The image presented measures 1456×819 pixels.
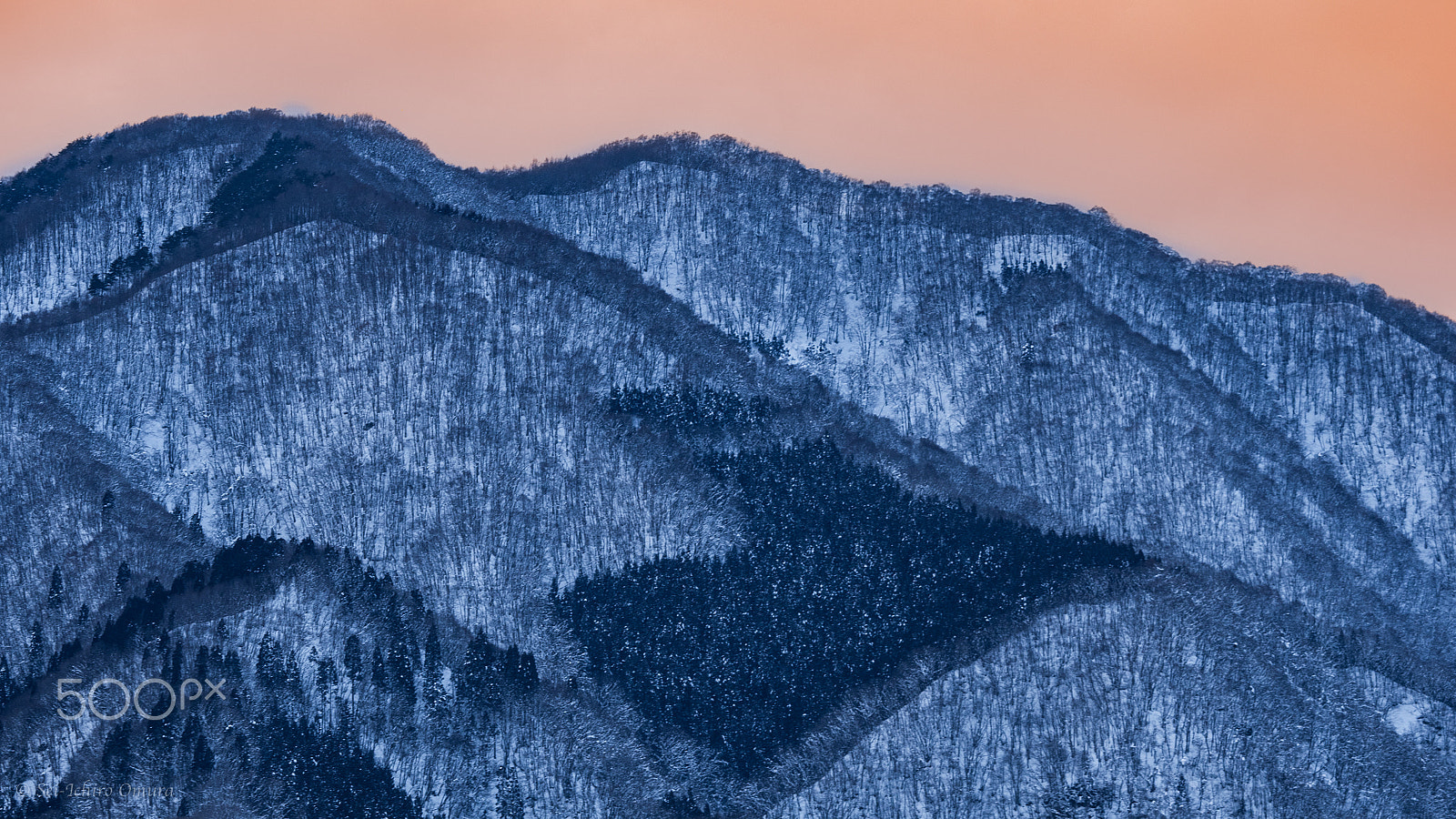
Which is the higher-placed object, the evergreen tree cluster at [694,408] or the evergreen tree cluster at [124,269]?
the evergreen tree cluster at [124,269]

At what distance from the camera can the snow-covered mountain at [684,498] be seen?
101 meters

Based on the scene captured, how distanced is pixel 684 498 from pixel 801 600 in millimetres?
11683

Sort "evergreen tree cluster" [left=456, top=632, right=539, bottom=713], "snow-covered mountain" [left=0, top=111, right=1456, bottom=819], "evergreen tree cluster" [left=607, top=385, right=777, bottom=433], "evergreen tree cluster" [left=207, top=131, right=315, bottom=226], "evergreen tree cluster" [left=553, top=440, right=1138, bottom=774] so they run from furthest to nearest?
"evergreen tree cluster" [left=207, top=131, right=315, bottom=226] < "evergreen tree cluster" [left=607, top=385, right=777, bottom=433] < "evergreen tree cluster" [left=553, top=440, right=1138, bottom=774] < "evergreen tree cluster" [left=456, top=632, right=539, bottom=713] < "snow-covered mountain" [left=0, top=111, right=1456, bottom=819]

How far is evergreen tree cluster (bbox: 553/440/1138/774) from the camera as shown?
103375 millimetres

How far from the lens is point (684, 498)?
11050 cm

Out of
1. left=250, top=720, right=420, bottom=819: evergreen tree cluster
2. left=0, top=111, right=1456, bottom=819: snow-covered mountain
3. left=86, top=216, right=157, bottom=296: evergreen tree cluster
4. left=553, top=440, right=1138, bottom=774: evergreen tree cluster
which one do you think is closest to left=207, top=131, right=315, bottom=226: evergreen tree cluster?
left=0, top=111, right=1456, bottom=819: snow-covered mountain

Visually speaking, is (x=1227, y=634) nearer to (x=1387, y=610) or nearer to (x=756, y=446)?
(x=1387, y=610)

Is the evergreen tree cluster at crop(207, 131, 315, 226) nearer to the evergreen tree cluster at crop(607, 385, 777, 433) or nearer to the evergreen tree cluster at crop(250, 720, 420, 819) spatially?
the evergreen tree cluster at crop(607, 385, 777, 433)

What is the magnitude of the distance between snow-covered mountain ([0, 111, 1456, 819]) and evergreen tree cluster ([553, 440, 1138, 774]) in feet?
0.98

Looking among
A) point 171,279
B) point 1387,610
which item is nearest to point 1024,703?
point 1387,610

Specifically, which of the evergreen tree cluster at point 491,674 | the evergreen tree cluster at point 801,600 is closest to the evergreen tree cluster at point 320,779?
the evergreen tree cluster at point 491,674

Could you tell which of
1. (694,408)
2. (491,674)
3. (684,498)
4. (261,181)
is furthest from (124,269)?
(684,498)

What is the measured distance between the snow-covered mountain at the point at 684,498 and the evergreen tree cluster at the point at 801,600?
0.30 m

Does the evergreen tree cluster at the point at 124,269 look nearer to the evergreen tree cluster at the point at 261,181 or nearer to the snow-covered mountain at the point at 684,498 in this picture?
the snow-covered mountain at the point at 684,498
